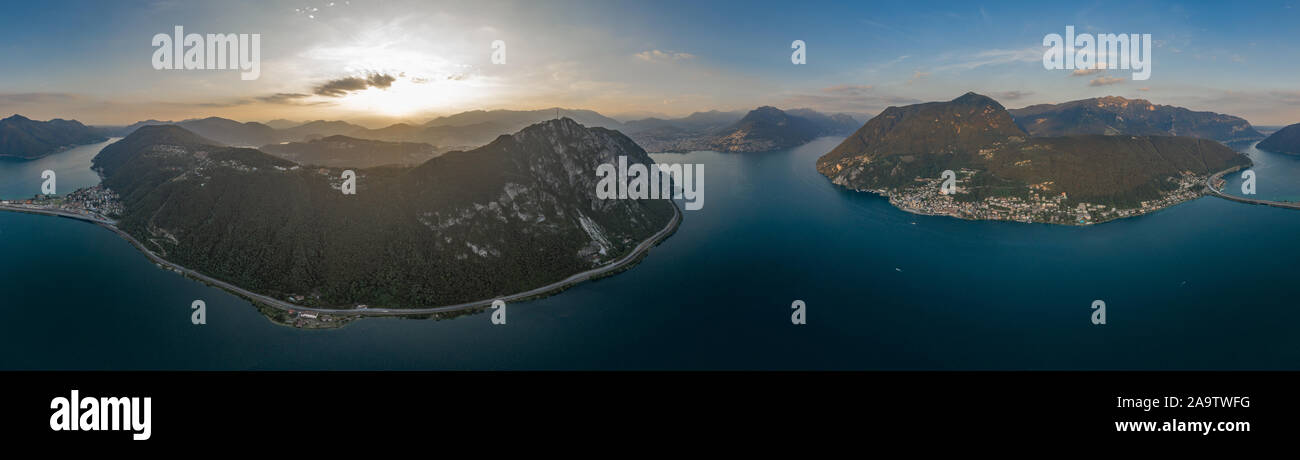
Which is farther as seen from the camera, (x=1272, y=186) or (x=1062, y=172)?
(x=1272, y=186)

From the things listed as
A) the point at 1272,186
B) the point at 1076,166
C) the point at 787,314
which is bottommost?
the point at 787,314

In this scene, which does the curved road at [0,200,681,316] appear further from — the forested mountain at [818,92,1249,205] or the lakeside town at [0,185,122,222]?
the forested mountain at [818,92,1249,205]

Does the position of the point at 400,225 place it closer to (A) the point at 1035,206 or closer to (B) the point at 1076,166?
(A) the point at 1035,206

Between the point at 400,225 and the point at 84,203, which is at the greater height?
the point at 84,203

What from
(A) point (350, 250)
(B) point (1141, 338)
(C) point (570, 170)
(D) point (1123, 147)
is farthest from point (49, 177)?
(D) point (1123, 147)

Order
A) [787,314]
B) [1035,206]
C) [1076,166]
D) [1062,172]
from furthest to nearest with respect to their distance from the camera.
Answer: [1076,166] < [1062,172] < [1035,206] < [787,314]

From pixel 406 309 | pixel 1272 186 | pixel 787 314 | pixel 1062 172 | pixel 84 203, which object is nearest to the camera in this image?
pixel 787 314

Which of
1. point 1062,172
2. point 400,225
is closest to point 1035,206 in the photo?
point 1062,172
